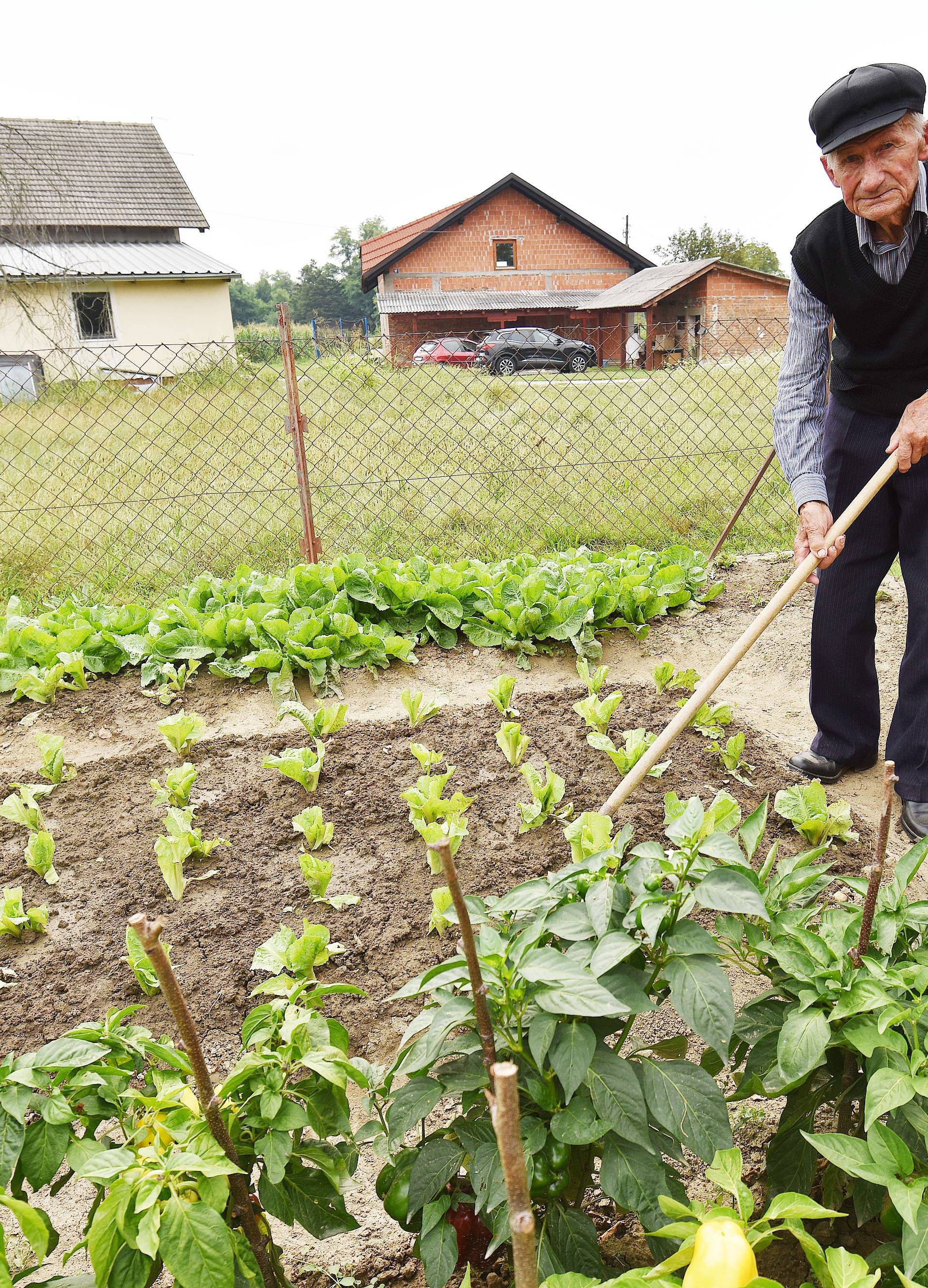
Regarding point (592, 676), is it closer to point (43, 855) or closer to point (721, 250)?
point (43, 855)

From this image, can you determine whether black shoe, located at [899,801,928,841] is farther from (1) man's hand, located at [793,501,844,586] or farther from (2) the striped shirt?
(2) the striped shirt

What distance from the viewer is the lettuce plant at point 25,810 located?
273 cm

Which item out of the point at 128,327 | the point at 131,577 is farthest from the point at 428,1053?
the point at 128,327

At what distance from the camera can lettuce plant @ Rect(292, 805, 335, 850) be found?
2625mm

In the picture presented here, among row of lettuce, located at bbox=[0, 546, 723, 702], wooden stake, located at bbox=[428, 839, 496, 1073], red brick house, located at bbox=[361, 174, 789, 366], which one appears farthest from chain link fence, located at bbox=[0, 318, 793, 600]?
red brick house, located at bbox=[361, 174, 789, 366]

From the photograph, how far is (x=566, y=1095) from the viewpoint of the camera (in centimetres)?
99

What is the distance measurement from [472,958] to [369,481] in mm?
5615

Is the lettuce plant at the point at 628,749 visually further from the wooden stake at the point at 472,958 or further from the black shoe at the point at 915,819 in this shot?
the wooden stake at the point at 472,958

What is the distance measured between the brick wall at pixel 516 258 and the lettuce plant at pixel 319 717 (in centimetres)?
2503

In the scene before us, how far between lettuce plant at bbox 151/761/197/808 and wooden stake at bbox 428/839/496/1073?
194 cm

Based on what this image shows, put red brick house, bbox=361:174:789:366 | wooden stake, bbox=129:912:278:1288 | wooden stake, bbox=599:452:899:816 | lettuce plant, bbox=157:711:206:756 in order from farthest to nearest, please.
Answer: red brick house, bbox=361:174:789:366, lettuce plant, bbox=157:711:206:756, wooden stake, bbox=599:452:899:816, wooden stake, bbox=129:912:278:1288

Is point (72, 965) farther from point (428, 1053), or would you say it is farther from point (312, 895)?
point (428, 1053)

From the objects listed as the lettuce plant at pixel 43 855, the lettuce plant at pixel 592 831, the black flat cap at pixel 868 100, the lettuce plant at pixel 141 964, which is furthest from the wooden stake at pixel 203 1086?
the black flat cap at pixel 868 100

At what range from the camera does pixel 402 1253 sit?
1.52 meters
